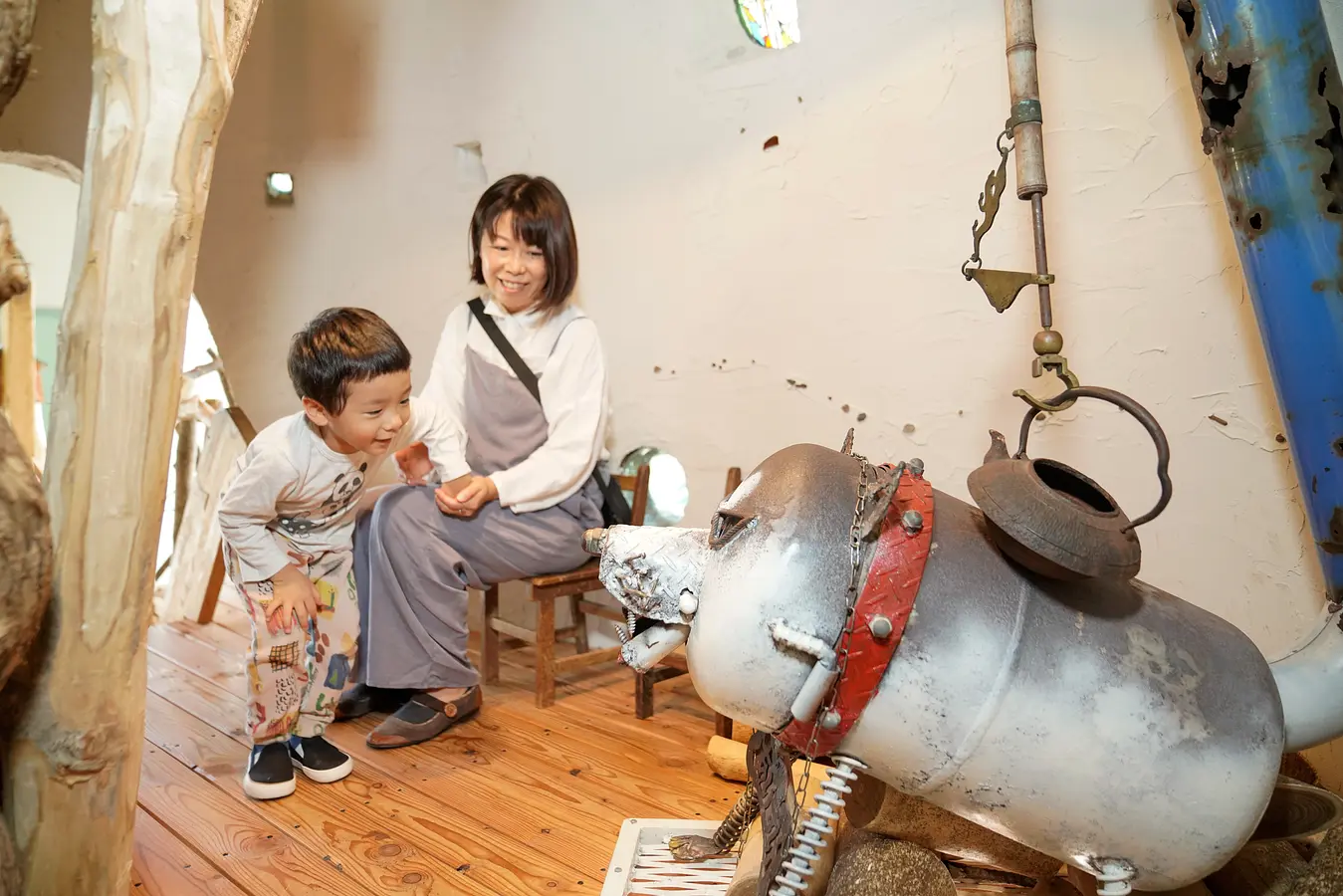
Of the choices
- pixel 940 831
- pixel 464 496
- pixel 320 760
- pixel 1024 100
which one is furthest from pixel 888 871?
pixel 464 496

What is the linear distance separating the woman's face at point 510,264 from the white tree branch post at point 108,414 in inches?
41.0

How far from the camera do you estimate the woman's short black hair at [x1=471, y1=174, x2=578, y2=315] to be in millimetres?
2252

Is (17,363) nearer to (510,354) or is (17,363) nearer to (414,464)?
(414,464)

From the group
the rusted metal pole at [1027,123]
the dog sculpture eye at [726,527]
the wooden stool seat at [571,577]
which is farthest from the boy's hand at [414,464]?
the rusted metal pole at [1027,123]

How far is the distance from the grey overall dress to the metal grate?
0.72 m

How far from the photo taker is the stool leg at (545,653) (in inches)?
88.0

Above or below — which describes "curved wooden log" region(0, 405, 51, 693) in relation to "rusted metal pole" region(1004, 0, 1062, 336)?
below

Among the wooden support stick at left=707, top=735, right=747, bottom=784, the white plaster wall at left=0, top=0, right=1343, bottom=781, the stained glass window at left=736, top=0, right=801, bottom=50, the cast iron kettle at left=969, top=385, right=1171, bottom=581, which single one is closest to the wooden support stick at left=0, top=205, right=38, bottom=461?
the white plaster wall at left=0, top=0, right=1343, bottom=781

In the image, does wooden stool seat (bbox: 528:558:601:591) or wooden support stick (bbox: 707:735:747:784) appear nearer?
wooden support stick (bbox: 707:735:747:784)

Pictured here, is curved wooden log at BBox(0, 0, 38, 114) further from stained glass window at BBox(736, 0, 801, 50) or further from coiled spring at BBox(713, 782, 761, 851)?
stained glass window at BBox(736, 0, 801, 50)

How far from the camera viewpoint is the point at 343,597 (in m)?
2.01

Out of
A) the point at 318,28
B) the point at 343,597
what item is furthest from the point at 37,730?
the point at 318,28

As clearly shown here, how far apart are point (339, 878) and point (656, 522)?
49.6 inches

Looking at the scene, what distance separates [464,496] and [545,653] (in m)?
0.43
